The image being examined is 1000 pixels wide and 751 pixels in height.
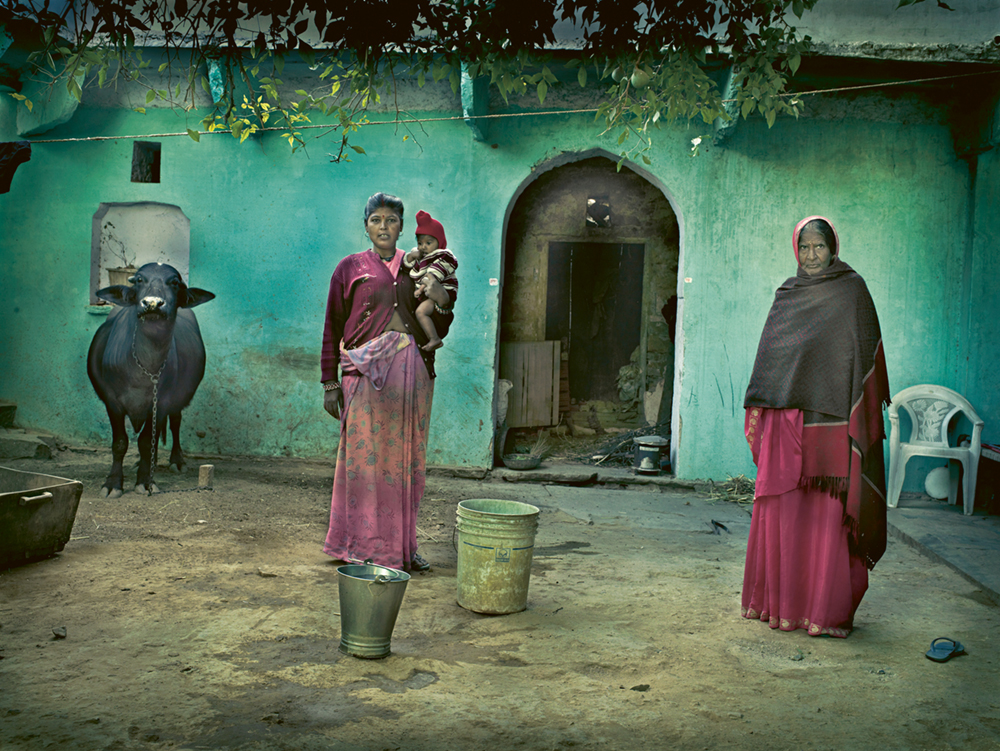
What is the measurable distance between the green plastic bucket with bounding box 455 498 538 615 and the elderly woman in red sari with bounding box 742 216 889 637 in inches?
45.4

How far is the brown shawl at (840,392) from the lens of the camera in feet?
12.8

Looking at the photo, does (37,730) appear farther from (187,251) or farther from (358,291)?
(187,251)

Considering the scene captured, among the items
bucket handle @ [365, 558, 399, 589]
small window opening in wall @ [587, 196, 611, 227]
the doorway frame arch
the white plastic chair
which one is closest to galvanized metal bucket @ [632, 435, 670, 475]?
the doorway frame arch

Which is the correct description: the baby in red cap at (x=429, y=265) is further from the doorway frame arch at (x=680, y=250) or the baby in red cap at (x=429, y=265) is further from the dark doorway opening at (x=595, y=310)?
the dark doorway opening at (x=595, y=310)

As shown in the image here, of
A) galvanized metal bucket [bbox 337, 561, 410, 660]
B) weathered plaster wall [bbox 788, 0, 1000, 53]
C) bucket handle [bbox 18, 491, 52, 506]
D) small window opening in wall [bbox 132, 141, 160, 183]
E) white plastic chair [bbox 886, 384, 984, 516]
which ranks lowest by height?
galvanized metal bucket [bbox 337, 561, 410, 660]

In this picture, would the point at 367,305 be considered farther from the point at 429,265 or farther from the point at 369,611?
the point at 369,611

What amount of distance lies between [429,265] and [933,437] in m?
4.98

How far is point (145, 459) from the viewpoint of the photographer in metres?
6.58

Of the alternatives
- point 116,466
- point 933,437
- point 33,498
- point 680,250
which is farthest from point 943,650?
point 116,466

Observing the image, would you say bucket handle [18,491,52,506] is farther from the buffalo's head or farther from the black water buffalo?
the buffalo's head

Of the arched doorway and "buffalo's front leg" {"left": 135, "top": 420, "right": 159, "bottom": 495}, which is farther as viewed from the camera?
the arched doorway

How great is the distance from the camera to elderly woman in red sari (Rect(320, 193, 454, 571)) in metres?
4.60

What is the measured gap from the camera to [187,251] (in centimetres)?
882

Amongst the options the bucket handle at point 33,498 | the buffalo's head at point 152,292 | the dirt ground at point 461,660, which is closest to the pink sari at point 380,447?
the dirt ground at point 461,660
